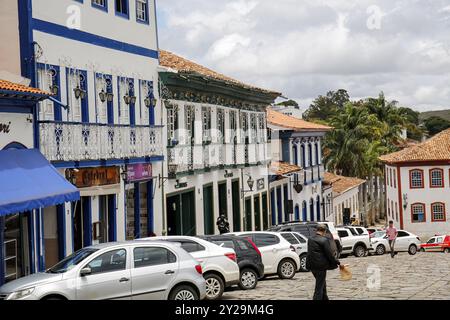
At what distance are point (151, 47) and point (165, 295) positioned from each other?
53.0 feet

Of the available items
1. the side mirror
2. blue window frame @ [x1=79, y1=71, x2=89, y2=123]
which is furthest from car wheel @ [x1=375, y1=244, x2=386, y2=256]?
the side mirror

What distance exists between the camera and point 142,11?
29500 mm

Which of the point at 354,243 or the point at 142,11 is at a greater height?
the point at 142,11

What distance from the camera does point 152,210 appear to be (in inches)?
1156

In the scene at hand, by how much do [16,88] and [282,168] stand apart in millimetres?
29405

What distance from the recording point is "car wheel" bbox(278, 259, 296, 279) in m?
23.7

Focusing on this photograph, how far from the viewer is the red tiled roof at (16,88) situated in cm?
1925

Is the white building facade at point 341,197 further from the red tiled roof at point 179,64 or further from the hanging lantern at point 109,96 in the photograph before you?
the hanging lantern at point 109,96

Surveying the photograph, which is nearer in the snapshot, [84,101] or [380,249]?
[84,101]

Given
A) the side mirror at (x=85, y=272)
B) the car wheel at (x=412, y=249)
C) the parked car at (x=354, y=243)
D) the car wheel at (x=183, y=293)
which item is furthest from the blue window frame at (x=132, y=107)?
the car wheel at (x=412, y=249)

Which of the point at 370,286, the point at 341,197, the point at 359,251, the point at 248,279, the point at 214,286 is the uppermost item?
the point at 214,286

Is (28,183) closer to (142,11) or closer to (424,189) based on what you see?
(142,11)

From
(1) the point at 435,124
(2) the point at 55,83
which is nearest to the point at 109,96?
(2) the point at 55,83

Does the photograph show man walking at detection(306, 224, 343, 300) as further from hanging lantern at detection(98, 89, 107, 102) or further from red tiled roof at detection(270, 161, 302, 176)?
red tiled roof at detection(270, 161, 302, 176)
